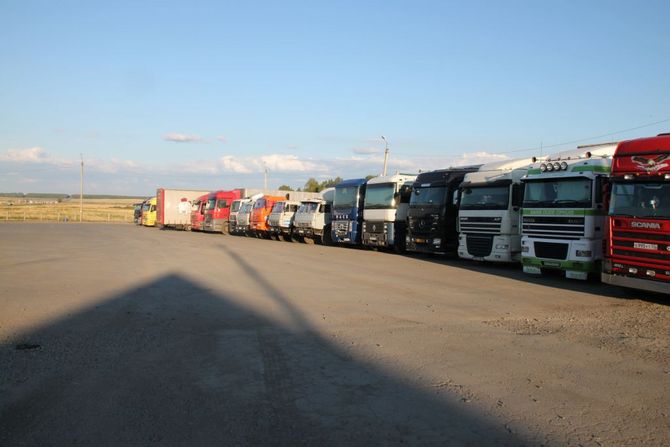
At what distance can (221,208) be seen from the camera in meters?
43.4

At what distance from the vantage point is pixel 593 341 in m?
7.98

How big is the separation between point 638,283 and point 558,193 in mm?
4046

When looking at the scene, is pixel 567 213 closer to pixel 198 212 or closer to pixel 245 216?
pixel 245 216

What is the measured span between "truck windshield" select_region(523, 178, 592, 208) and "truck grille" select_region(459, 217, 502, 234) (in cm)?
225

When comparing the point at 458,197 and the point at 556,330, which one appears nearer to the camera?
the point at 556,330

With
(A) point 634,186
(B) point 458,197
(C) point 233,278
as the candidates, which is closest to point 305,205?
(B) point 458,197

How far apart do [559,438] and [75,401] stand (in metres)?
4.31

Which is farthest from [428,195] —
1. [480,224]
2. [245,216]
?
[245,216]

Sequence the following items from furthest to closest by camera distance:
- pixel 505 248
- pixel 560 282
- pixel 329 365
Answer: pixel 505 248, pixel 560 282, pixel 329 365

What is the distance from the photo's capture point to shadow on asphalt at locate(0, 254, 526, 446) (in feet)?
14.6

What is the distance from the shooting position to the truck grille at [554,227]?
46.4 feet

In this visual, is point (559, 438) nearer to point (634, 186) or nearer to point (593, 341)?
point (593, 341)

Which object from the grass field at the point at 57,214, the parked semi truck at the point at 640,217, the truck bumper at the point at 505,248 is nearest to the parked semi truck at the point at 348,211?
the truck bumper at the point at 505,248

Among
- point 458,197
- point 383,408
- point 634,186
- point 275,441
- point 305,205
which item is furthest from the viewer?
point 305,205
